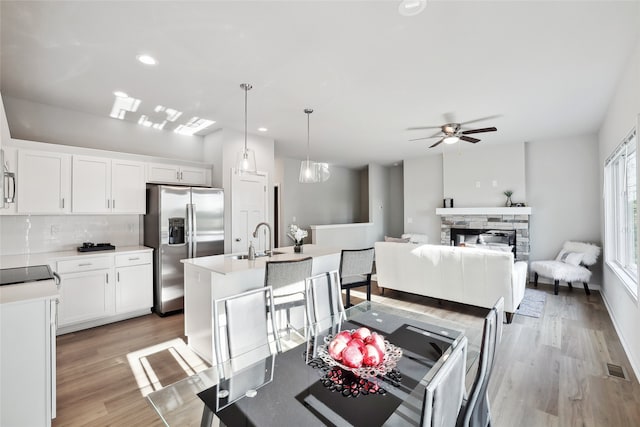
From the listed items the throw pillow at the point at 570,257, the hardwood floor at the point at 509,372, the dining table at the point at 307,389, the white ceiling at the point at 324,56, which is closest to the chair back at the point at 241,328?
the dining table at the point at 307,389

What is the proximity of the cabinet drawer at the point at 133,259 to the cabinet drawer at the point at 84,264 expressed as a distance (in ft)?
0.31

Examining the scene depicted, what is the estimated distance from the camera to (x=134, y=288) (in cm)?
381

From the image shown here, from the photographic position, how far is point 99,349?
296 cm

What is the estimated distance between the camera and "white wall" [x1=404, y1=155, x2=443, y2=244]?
23.7 feet

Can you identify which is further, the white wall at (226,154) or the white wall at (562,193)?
the white wall at (562,193)

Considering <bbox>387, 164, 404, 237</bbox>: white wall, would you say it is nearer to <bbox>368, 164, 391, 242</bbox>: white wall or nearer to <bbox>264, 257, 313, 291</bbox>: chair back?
<bbox>368, 164, 391, 242</bbox>: white wall

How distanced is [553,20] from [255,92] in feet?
8.74

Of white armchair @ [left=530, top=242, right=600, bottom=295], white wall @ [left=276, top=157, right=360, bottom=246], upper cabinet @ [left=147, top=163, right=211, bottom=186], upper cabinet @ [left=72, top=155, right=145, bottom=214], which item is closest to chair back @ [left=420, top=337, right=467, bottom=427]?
upper cabinet @ [left=72, top=155, right=145, bottom=214]

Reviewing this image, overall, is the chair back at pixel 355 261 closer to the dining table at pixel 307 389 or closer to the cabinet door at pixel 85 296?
the dining table at pixel 307 389

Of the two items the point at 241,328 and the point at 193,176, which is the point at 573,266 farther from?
the point at 193,176

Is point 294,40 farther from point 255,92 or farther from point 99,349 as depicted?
point 99,349

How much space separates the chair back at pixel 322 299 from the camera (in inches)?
87.2

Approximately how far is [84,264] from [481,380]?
4013mm

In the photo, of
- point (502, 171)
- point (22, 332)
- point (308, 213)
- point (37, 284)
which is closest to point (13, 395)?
point (22, 332)
